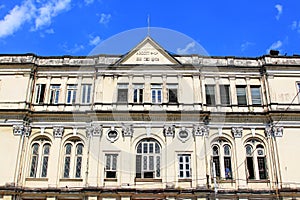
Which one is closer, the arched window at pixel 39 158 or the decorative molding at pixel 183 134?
the arched window at pixel 39 158

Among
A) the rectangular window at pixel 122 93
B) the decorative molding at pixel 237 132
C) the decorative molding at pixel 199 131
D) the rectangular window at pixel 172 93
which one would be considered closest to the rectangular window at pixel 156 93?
the rectangular window at pixel 172 93

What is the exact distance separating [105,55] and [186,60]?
20.3 feet

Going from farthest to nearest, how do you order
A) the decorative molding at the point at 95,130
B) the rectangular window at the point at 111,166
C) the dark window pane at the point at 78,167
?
1. the decorative molding at the point at 95,130
2. the dark window pane at the point at 78,167
3. the rectangular window at the point at 111,166

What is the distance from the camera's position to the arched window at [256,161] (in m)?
22.3

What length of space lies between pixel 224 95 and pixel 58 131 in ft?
Answer: 40.6

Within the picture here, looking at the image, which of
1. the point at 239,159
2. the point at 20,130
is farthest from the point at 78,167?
the point at 239,159

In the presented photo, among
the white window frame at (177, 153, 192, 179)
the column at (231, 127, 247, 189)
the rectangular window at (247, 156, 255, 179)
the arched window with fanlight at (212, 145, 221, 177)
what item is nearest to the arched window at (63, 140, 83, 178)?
the white window frame at (177, 153, 192, 179)

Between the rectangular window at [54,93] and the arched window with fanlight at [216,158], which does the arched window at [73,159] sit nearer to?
the rectangular window at [54,93]

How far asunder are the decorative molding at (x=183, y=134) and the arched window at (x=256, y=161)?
169 inches

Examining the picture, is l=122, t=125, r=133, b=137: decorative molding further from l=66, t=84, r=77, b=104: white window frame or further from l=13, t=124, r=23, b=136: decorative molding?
l=13, t=124, r=23, b=136: decorative molding

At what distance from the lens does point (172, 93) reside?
79.1 feet

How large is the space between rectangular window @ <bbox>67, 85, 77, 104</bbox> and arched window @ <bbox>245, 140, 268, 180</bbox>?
42.8ft

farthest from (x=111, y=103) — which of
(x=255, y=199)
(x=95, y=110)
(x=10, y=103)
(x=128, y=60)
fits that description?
(x=255, y=199)

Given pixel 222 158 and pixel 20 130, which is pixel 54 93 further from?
pixel 222 158
